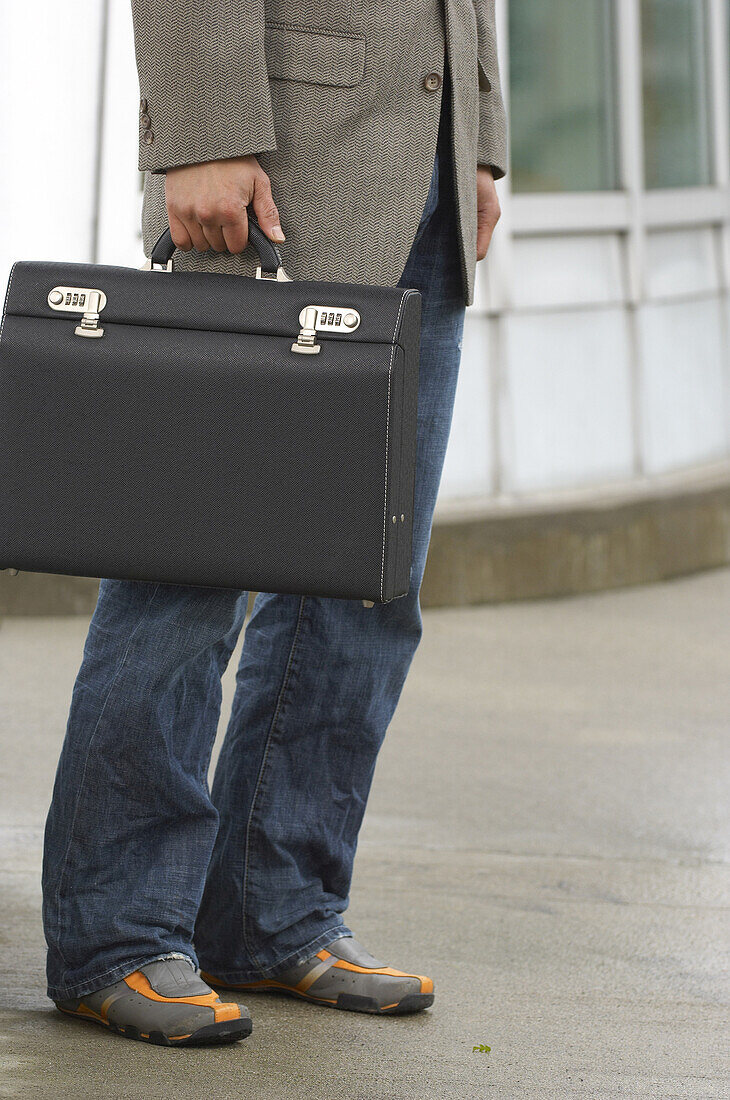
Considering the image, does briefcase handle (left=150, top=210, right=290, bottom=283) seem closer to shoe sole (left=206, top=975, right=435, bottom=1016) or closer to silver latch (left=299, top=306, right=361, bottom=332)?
silver latch (left=299, top=306, right=361, bottom=332)

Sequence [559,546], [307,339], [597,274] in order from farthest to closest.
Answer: [597,274]
[559,546]
[307,339]

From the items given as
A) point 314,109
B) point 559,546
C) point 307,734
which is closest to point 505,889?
point 307,734

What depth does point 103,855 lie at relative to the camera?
6.06 ft

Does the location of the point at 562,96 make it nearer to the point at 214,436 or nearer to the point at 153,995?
the point at 214,436

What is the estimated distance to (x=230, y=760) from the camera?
6.88ft

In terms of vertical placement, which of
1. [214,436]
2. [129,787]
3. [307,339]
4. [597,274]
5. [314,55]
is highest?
[597,274]

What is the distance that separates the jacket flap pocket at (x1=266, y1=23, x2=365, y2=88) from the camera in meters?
1.80

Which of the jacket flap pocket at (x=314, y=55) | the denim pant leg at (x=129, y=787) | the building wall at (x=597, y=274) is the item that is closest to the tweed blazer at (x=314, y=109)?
the jacket flap pocket at (x=314, y=55)

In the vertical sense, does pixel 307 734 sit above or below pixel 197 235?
below

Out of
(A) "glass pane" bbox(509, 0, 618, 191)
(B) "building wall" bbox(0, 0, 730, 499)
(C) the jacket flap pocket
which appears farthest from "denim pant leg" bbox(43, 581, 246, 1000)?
(A) "glass pane" bbox(509, 0, 618, 191)

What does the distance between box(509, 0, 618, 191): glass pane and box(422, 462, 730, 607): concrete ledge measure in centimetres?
135

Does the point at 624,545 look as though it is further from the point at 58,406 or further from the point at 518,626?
the point at 58,406

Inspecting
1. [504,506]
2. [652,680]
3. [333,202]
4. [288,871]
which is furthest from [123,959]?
[504,506]

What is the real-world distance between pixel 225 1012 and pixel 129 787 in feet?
1.00
